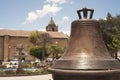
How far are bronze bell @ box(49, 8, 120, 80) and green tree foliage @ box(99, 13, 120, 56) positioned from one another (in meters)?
34.4

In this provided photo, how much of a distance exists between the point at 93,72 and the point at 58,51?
5817cm

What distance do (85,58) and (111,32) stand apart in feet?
129

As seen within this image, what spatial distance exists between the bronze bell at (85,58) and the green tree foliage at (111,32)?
34.4 m

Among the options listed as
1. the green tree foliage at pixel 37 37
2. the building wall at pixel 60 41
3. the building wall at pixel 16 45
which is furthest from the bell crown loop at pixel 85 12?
the building wall at pixel 60 41

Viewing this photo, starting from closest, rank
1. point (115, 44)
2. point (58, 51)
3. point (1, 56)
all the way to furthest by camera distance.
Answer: point (115, 44) < point (58, 51) < point (1, 56)

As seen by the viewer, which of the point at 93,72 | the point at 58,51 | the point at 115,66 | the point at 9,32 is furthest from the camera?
the point at 9,32

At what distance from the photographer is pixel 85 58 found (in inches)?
160

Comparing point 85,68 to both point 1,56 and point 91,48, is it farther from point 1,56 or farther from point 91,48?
point 1,56

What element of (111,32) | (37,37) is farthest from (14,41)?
(111,32)

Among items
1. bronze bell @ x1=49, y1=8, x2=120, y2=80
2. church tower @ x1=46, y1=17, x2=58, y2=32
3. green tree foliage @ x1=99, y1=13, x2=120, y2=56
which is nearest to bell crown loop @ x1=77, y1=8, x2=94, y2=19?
bronze bell @ x1=49, y1=8, x2=120, y2=80

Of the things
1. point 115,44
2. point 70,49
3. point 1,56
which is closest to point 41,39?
point 1,56

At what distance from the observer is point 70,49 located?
4.34 meters

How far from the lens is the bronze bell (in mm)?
3878

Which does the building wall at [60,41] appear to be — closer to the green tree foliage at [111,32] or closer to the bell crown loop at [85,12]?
the green tree foliage at [111,32]
